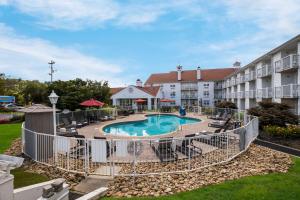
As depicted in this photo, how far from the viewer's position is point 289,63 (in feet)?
74.1

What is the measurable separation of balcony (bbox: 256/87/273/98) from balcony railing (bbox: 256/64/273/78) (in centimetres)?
181

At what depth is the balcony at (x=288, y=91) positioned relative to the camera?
21.9m

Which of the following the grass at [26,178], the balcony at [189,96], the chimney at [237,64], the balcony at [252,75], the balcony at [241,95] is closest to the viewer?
the grass at [26,178]

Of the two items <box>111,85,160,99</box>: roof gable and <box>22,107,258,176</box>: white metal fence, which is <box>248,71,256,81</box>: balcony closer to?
<box>111,85,160,99</box>: roof gable

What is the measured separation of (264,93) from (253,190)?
2429 cm

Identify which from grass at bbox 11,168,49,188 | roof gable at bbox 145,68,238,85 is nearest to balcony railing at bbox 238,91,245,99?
roof gable at bbox 145,68,238,85

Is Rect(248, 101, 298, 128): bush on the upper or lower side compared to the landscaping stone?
upper

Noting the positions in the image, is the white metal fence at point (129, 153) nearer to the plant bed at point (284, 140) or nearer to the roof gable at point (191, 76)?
the plant bed at point (284, 140)

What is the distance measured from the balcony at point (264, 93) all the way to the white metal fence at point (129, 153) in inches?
704

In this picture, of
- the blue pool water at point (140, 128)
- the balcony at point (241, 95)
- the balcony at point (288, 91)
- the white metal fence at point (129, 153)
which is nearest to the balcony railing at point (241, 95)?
the balcony at point (241, 95)

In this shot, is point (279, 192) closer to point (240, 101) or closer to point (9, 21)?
point (9, 21)

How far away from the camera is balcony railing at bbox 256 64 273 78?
28.7 metres

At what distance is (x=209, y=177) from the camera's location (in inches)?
344

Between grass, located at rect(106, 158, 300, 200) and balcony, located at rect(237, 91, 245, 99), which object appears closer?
grass, located at rect(106, 158, 300, 200)
